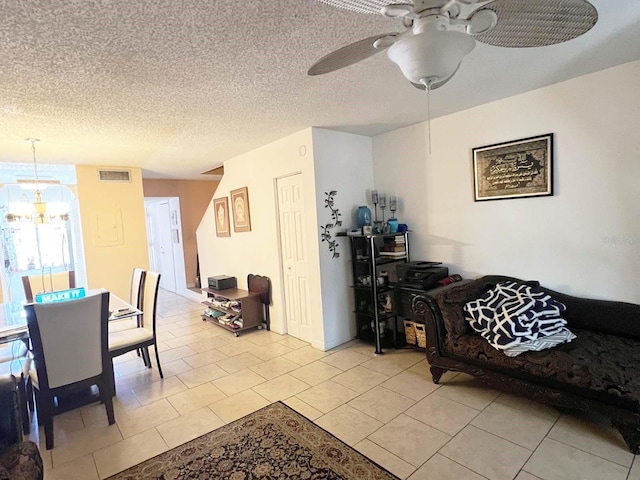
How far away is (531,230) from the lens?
A: 293cm

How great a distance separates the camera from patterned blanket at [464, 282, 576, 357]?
2.35 meters

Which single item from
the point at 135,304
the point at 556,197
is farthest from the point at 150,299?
the point at 556,197

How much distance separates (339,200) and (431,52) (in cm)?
264

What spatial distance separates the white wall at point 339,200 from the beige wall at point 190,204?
14.1 feet

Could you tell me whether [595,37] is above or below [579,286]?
above

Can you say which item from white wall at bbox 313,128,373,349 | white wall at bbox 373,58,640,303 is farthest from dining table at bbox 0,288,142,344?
white wall at bbox 373,58,640,303

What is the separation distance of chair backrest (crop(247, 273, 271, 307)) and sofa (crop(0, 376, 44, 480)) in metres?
2.77

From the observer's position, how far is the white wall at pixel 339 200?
360 centimetres

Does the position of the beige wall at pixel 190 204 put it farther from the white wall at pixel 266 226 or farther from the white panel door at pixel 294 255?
the white panel door at pixel 294 255

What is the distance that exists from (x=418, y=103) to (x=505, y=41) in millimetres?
1701

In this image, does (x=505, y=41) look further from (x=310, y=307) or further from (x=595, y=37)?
(x=310, y=307)

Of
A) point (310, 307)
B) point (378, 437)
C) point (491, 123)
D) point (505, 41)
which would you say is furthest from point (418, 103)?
point (378, 437)

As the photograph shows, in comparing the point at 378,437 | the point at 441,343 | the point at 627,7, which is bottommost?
the point at 378,437

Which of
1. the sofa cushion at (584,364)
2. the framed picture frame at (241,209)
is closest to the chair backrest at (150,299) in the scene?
the framed picture frame at (241,209)
